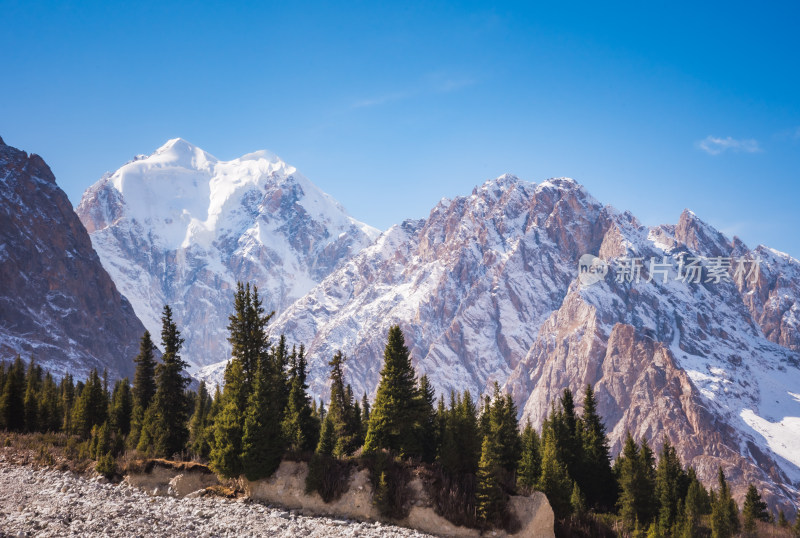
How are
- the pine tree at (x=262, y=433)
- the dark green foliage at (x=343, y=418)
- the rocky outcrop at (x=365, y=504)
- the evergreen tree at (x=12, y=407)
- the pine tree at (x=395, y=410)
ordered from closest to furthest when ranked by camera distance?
the rocky outcrop at (x=365, y=504)
the pine tree at (x=262, y=433)
the pine tree at (x=395, y=410)
the dark green foliage at (x=343, y=418)
the evergreen tree at (x=12, y=407)

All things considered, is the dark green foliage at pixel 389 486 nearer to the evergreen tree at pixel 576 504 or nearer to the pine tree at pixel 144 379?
the evergreen tree at pixel 576 504

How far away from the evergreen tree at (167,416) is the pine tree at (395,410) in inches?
640

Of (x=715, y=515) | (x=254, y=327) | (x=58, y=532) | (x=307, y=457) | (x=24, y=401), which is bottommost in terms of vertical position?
(x=715, y=515)

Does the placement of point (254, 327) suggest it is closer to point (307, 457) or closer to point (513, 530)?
point (307, 457)

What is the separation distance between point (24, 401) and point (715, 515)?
7940 cm

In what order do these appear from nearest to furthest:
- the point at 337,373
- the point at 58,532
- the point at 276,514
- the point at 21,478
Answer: the point at 58,532 < the point at 276,514 < the point at 21,478 < the point at 337,373

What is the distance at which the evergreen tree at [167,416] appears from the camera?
4831 centimetres

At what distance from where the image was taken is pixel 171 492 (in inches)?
1565

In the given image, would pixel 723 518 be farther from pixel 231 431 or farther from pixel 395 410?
pixel 231 431

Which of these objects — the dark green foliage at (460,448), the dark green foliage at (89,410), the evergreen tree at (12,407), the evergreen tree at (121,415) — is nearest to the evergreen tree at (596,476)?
the dark green foliage at (460,448)

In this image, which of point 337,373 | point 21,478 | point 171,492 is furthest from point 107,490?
point 337,373

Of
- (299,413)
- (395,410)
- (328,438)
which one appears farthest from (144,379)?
(395,410)

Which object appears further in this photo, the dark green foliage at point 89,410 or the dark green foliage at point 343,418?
the dark green foliage at point 89,410

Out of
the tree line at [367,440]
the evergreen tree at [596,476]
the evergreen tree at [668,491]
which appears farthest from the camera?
the evergreen tree at [596,476]
